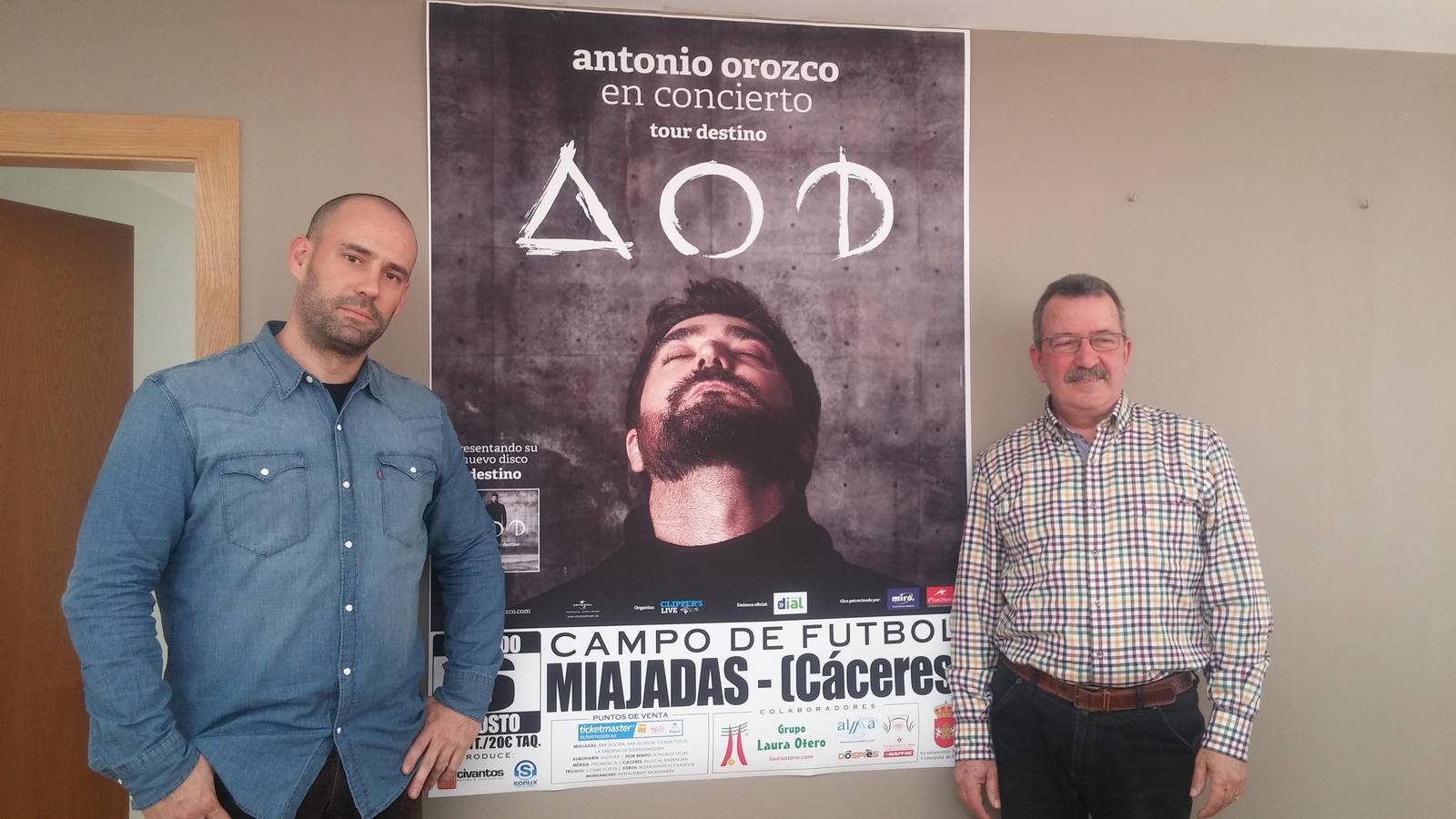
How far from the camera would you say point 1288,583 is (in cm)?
240

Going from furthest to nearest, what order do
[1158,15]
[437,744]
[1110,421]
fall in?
[1158,15]
[1110,421]
[437,744]

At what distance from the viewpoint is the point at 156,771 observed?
4.62 ft

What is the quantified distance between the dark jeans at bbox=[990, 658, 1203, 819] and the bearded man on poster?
1.65 ft

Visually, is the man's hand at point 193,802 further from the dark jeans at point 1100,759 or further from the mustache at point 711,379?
the dark jeans at point 1100,759

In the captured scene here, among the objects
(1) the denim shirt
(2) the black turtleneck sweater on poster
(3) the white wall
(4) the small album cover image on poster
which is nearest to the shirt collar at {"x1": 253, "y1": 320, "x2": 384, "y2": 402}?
(1) the denim shirt

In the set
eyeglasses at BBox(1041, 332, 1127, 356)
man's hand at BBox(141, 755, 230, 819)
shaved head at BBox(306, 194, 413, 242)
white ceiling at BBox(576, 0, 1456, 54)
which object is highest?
white ceiling at BBox(576, 0, 1456, 54)

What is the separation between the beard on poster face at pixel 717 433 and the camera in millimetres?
2197

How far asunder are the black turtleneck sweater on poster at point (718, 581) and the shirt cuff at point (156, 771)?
82 cm

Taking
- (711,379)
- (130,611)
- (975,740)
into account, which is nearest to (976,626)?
(975,740)

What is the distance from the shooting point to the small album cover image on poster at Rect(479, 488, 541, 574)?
212cm

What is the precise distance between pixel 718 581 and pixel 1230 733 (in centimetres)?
122

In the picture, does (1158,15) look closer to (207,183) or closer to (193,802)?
(207,183)

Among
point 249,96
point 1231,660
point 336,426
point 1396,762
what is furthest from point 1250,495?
point 249,96

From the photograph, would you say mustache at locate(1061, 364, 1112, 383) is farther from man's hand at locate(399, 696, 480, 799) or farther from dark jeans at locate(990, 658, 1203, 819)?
man's hand at locate(399, 696, 480, 799)
